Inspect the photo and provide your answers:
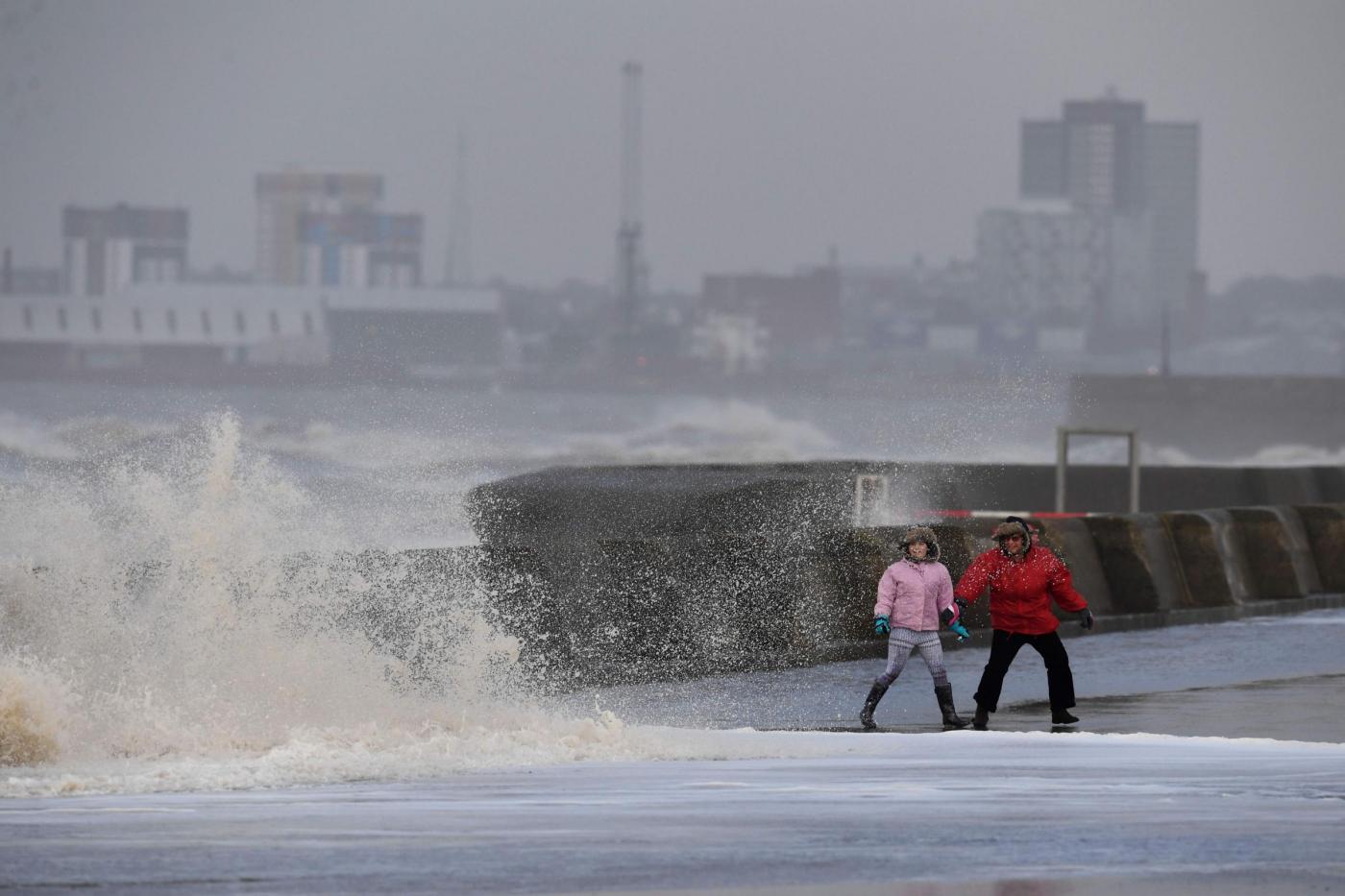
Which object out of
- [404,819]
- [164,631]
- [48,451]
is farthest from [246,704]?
[48,451]

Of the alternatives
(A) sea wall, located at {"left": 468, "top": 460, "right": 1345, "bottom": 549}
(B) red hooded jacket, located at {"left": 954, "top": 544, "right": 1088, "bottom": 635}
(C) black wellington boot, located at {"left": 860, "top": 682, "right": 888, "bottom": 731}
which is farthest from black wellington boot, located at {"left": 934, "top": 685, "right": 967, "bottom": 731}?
(A) sea wall, located at {"left": 468, "top": 460, "right": 1345, "bottom": 549}

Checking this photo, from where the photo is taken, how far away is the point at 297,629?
557 inches

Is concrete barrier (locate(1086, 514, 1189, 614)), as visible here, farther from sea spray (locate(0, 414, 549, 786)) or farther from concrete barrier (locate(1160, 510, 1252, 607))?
sea spray (locate(0, 414, 549, 786))

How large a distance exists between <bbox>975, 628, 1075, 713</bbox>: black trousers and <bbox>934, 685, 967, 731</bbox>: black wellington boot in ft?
0.57

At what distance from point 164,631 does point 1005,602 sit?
4.53 m

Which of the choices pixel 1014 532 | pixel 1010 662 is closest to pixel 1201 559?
pixel 1014 532

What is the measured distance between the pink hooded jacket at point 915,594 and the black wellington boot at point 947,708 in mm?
320

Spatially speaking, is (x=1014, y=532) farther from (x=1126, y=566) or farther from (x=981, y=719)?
(x=1126, y=566)

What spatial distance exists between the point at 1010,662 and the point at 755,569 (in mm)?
3156

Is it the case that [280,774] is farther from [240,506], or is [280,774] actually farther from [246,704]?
[240,506]

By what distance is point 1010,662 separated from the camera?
13.2 m

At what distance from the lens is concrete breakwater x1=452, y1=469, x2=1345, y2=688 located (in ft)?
50.0

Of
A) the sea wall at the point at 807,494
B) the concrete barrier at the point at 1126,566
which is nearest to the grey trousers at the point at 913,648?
the sea wall at the point at 807,494

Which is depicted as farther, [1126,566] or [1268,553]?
[1268,553]
